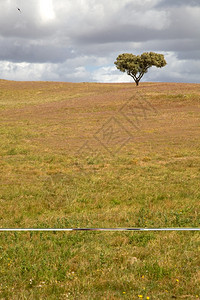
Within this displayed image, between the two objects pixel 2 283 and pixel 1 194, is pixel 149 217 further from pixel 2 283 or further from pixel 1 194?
pixel 1 194

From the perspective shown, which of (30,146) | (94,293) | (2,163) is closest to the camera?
(94,293)

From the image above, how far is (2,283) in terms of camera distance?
5.43 metres

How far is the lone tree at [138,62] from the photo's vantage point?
7012cm

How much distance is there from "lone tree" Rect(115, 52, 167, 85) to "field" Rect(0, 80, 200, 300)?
47115 mm

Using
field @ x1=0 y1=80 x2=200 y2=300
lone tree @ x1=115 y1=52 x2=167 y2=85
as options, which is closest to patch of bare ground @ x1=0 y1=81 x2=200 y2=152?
field @ x1=0 y1=80 x2=200 y2=300

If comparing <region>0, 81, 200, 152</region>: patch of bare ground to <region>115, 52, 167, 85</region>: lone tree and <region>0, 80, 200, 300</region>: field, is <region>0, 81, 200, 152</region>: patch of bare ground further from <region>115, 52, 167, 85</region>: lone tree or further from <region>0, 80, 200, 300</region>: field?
<region>115, 52, 167, 85</region>: lone tree

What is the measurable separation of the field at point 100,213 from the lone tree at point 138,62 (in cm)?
4712

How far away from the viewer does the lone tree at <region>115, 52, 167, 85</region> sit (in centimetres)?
7012

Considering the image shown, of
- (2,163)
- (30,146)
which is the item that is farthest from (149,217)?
(30,146)

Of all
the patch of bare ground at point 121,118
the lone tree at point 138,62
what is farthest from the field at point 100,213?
the lone tree at point 138,62

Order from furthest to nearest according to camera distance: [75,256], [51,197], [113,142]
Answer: [113,142] < [51,197] < [75,256]

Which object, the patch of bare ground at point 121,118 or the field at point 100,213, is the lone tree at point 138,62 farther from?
the field at point 100,213

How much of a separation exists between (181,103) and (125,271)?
3873cm

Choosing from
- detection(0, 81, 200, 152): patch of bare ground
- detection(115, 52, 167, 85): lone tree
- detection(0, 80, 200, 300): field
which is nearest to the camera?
detection(0, 80, 200, 300): field
